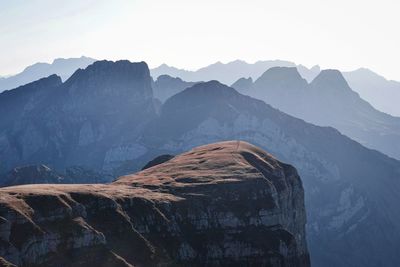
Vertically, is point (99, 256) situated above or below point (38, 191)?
below

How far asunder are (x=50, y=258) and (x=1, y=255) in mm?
13649

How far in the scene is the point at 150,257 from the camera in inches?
7667

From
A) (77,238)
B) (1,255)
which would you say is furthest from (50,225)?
(1,255)

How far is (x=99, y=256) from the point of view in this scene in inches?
7205

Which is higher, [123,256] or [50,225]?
[50,225]

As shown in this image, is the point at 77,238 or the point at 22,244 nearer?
the point at 22,244

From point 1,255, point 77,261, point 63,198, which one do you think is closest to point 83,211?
point 63,198

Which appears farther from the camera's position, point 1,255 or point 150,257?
point 150,257

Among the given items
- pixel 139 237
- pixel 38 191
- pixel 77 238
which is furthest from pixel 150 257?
pixel 38 191

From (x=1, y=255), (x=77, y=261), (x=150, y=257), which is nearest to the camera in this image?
(x=1, y=255)

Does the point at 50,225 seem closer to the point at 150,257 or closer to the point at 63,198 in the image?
the point at 63,198

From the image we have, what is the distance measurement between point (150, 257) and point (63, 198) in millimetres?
31310

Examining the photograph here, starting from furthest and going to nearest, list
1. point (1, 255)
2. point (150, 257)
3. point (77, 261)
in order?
point (150, 257)
point (77, 261)
point (1, 255)

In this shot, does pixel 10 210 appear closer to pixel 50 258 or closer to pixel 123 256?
pixel 50 258
